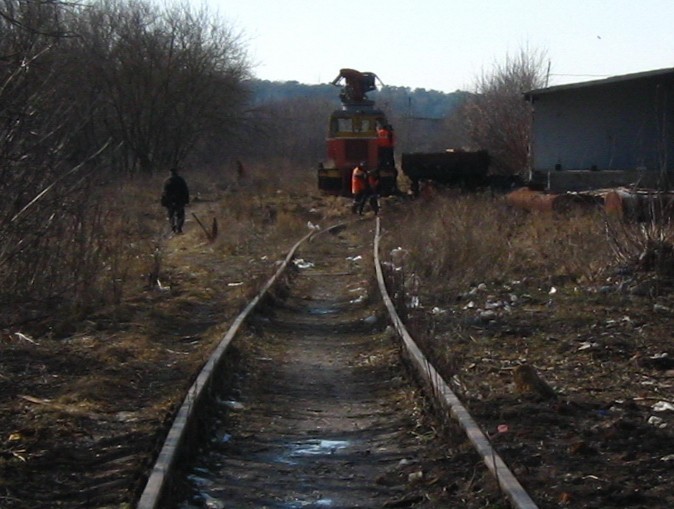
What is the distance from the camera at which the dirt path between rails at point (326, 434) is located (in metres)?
6.23

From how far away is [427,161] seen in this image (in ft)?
119

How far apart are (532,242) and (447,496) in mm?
12676

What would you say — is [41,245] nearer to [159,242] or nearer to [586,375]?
[586,375]

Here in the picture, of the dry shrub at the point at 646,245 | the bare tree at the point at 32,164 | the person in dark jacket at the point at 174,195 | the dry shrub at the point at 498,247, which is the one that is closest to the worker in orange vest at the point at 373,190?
the person in dark jacket at the point at 174,195

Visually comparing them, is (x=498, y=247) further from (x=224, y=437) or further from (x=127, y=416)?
(x=224, y=437)

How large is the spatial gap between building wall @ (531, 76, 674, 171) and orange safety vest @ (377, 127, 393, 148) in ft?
23.9

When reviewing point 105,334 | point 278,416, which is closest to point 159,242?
point 105,334

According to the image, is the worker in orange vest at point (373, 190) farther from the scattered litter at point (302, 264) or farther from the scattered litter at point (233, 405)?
the scattered litter at point (233, 405)

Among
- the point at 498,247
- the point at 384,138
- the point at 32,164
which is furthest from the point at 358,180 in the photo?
the point at 32,164

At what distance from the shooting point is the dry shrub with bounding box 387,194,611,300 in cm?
1528

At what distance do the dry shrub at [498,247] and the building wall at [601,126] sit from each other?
5896mm

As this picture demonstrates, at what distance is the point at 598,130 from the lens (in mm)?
28453

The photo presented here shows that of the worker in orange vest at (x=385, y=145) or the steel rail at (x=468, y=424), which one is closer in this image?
the steel rail at (x=468, y=424)

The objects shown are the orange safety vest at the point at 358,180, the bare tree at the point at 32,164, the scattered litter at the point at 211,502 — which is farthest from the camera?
the orange safety vest at the point at 358,180
